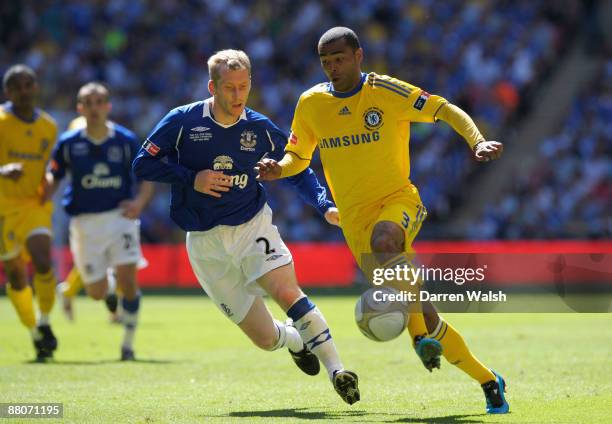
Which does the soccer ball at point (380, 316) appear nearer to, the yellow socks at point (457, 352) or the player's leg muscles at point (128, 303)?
the yellow socks at point (457, 352)

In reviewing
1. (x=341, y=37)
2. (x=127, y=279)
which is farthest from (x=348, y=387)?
(x=127, y=279)

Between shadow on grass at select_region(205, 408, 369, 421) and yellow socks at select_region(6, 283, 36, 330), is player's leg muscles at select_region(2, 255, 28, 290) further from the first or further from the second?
shadow on grass at select_region(205, 408, 369, 421)

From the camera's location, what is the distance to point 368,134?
844 centimetres

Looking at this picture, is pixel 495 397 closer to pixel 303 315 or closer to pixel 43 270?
pixel 303 315

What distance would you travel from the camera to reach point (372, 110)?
8430mm

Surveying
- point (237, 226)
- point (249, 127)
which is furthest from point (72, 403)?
point (249, 127)

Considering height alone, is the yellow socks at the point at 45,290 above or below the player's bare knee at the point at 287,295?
below

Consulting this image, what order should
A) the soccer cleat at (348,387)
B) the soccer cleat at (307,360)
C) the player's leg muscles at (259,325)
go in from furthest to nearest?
the soccer cleat at (307,360) → the player's leg muscles at (259,325) → the soccer cleat at (348,387)

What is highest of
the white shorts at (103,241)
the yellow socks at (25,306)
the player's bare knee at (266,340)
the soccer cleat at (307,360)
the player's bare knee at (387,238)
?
the player's bare knee at (387,238)

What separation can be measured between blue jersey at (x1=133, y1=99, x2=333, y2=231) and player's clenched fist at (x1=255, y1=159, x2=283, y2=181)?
0.65m

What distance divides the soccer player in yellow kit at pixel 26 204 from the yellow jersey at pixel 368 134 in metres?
5.46

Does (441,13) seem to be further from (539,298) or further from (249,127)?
(249,127)

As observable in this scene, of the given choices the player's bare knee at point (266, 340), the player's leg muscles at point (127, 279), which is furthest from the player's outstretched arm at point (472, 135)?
the player's leg muscles at point (127, 279)

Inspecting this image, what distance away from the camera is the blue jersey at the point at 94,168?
13.3m
